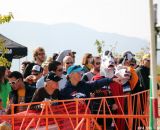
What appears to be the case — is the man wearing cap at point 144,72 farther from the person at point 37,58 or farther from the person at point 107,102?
the person at point 37,58

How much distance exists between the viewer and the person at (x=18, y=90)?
8.66 meters

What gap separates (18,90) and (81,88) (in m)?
1.19

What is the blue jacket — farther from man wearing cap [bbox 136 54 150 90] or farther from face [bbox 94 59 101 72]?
man wearing cap [bbox 136 54 150 90]

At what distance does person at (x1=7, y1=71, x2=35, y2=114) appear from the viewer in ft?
28.4

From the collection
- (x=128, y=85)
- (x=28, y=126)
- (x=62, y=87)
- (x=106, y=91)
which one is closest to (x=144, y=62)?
(x=128, y=85)

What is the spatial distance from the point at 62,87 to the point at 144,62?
215 cm

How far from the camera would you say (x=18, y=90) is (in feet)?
28.5

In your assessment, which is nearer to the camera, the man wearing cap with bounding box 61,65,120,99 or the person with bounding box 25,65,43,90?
the man wearing cap with bounding box 61,65,120,99

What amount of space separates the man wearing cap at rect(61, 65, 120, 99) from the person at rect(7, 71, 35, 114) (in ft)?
3.04

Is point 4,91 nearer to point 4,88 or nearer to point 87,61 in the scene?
point 4,88

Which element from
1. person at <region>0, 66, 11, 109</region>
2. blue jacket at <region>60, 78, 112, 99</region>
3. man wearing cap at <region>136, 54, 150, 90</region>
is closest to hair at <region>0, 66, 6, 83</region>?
person at <region>0, 66, 11, 109</region>

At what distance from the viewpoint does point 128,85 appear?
31.1ft

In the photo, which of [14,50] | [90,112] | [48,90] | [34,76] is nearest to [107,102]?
[90,112]

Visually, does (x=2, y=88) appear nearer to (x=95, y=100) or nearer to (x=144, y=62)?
(x=95, y=100)
